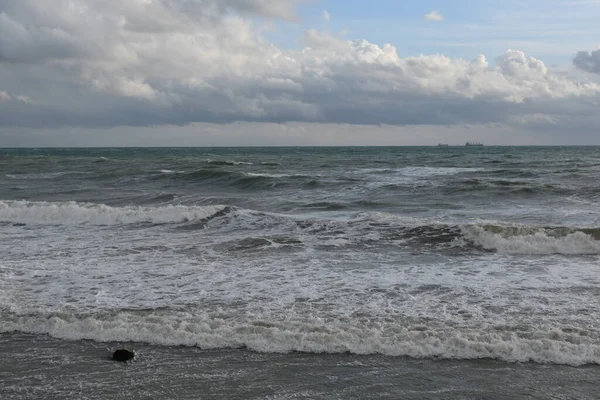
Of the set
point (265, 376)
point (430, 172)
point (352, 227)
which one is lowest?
point (265, 376)

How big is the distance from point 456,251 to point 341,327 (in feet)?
19.6

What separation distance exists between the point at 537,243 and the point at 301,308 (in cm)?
695

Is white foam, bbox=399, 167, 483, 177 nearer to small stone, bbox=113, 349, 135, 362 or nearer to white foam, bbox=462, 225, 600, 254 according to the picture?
white foam, bbox=462, 225, 600, 254

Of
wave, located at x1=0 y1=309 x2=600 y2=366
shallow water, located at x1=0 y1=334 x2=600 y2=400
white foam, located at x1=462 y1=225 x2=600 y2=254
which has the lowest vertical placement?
shallow water, located at x1=0 y1=334 x2=600 y2=400

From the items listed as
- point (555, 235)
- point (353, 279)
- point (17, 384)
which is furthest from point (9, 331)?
point (555, 235)

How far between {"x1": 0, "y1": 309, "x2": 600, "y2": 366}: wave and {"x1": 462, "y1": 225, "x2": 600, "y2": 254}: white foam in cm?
568

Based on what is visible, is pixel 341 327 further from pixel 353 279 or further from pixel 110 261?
pixel 110 261

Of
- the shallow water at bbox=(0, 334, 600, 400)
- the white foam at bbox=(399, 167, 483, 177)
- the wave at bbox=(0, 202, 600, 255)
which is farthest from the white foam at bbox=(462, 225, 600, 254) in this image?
the white foam at bbox=(399, 167, 483, 177)

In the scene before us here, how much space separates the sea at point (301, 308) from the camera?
5.27 meters

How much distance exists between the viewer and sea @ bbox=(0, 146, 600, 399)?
17.3 feet

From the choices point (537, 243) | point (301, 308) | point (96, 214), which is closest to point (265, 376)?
point (301, 308)

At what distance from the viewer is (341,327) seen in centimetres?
662

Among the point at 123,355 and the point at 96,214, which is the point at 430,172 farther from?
the point at 123,355

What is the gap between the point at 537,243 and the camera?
12.1 m
